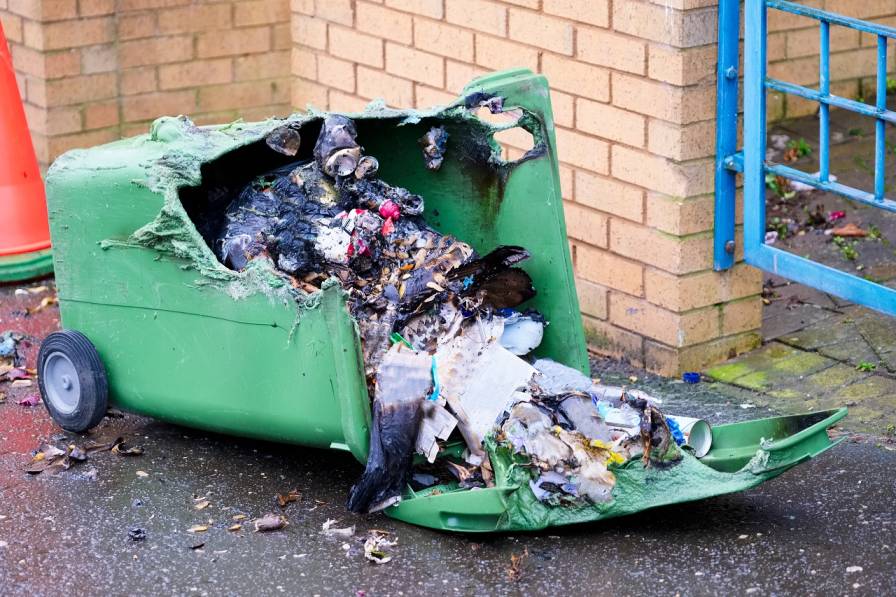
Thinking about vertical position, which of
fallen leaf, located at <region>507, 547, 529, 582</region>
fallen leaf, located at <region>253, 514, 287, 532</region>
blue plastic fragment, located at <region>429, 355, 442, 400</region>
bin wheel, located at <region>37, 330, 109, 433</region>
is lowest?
fallen leaf, located at <region>253, 514, 287, 532</region>

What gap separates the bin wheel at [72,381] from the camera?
202 inches

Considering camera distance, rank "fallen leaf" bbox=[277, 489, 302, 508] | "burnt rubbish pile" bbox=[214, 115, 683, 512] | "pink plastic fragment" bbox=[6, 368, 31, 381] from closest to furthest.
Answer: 1. "burnt rubbish pile" bbox=[214, 115, 683, 512]
2. "fallen leaf" bbox=[277, 489, 302, 508]
3. "pink plastic fragment" bbox=[6, 368, 31, 381]

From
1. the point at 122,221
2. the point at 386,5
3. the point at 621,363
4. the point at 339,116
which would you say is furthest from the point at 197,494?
the point at 386,5

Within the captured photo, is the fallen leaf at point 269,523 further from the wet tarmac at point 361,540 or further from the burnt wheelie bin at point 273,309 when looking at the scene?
the burnt wheelie bin at point 273,309

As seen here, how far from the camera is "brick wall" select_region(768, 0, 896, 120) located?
7.71 metres

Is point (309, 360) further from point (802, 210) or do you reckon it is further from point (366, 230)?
point (802, 210)

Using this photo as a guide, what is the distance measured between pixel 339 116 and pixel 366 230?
17.3 inches

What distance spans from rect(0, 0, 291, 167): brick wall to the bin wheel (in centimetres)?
271

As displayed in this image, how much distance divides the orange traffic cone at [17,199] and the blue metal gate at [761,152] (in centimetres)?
346

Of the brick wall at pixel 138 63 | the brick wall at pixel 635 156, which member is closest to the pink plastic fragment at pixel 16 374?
the brick wall at pixel 138 63

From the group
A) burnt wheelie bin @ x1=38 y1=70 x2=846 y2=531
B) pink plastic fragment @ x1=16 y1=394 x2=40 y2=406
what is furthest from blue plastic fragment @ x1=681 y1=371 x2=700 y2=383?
pink plastic fragment @ x1=16 y1=394 x2=40 y2=406

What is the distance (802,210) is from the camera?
7.41m

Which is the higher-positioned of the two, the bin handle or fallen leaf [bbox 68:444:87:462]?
the bin handle

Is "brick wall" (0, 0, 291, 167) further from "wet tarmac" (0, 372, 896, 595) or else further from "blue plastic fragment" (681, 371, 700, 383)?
"blue plastic fragment" (681, 371, 700, 383)
